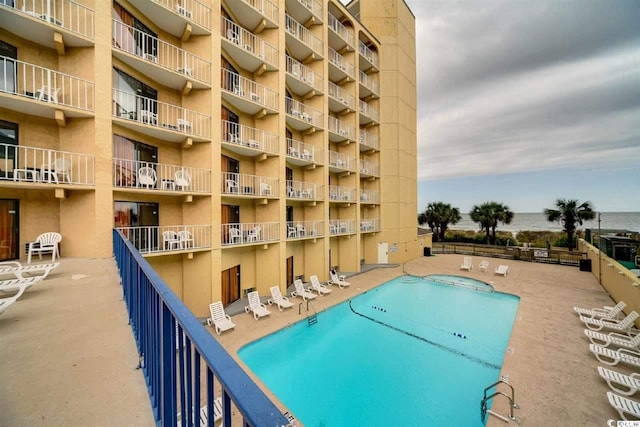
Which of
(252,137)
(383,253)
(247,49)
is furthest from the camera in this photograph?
(383,253)

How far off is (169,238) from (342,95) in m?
16.8

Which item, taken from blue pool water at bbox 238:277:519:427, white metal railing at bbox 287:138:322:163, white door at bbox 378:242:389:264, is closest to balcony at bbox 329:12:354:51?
white metal railing at bbox 287:138:322:163

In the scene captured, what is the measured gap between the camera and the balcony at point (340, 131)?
19020 mm

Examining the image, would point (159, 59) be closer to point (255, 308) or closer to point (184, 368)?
point (255, 308)

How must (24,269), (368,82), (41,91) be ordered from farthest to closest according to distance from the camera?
(368,82), (41,91), (24,269)

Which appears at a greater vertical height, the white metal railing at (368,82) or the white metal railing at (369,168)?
the white metal railing at (368,82)

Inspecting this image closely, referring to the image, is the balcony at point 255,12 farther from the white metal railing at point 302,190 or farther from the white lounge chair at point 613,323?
the white lounge chair at point 613,323

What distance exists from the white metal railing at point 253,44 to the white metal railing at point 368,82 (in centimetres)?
973

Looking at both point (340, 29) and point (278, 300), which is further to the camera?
point (340, 29)

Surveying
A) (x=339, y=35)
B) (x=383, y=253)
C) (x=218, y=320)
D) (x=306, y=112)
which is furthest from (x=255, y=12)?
(x=383, y=253)

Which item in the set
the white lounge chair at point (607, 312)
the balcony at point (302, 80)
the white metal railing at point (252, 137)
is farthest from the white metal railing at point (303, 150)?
the white lounge chair at point (607, 312)

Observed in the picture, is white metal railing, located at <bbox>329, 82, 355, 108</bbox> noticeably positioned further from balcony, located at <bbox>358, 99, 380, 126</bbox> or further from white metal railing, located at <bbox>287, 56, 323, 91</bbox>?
white metal railing, located at <bbox>287, 56, 323, 91</bbox>

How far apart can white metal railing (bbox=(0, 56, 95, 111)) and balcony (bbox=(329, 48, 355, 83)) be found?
15.4 metres

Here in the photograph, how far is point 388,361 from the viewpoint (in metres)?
9.28
